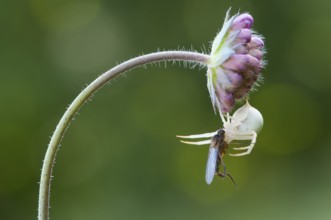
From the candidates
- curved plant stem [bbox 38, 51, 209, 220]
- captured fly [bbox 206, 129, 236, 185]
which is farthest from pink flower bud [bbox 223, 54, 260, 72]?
captured fly [bbox 206, 129, 236, 185]

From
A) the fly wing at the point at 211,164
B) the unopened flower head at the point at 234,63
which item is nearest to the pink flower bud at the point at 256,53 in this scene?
the unopened flower head at the point at 234,63

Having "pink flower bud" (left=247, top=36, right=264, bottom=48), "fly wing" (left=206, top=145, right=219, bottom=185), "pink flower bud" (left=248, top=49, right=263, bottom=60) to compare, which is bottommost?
"fly wing" (left=206, top=145, right=219, bottom=185)

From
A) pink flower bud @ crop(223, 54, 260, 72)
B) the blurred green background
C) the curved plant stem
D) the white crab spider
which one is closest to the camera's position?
the curved plant stem

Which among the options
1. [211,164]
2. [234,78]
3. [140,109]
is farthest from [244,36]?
[140,109]

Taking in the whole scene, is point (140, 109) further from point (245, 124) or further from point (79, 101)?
point (79, 101)

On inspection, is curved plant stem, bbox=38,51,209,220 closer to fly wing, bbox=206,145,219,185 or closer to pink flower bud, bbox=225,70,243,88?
pink flower bud, bbox=225,70,243,88

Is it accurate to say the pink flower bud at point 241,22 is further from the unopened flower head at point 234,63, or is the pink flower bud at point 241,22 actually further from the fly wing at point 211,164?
the fly wing at point 211,164

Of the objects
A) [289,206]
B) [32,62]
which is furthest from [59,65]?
[289,206]
